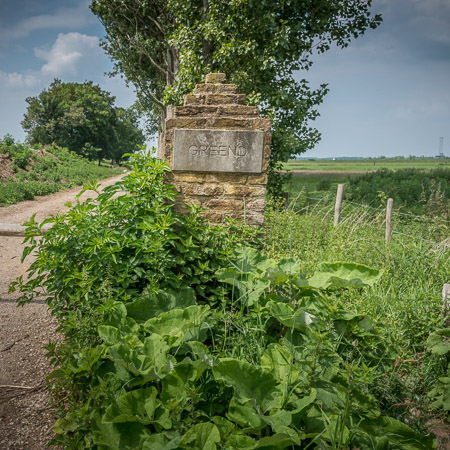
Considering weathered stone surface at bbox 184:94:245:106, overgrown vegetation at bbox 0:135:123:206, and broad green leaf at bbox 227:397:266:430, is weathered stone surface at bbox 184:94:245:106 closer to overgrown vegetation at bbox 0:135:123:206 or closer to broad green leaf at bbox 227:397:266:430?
broad green leaf at bbox 227:397:266:430

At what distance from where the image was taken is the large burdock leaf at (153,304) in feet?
9.20

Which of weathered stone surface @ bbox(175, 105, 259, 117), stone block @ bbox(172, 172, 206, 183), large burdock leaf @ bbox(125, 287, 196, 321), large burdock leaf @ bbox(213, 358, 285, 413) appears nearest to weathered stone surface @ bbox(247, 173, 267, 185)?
stone block @ bbox(172, 172, 206, 183)

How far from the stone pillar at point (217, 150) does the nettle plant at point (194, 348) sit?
0.67m

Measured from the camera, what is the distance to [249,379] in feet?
6.57

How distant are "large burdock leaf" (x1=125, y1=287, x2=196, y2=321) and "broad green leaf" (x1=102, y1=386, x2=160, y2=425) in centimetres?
92

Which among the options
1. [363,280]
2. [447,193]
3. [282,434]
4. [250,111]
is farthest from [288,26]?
[447,193]

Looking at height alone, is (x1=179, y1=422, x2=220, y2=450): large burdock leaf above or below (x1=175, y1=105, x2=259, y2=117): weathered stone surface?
below

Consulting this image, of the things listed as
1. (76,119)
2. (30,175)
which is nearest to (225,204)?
(30,175)

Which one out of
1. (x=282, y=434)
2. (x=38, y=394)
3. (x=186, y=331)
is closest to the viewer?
(x=282, y=434)

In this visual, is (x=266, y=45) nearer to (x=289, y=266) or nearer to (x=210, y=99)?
(x=210, y=99)

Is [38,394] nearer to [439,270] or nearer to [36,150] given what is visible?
[439,270]

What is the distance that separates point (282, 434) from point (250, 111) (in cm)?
379

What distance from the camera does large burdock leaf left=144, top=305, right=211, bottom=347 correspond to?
2449 millimetres

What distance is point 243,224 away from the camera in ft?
14.9
